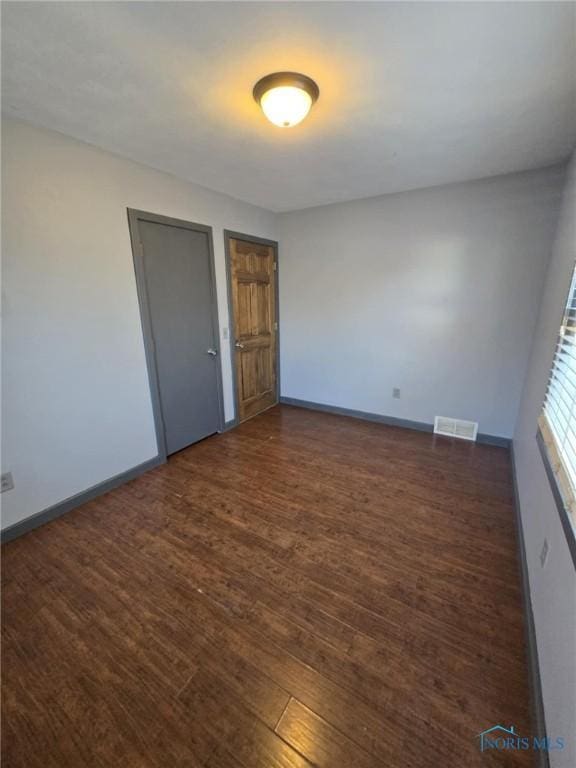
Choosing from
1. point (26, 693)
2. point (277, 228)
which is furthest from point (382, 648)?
point (277, 228)

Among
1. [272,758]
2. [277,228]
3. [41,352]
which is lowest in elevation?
[272,758]

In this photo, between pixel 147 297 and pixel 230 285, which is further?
pixel 230 285

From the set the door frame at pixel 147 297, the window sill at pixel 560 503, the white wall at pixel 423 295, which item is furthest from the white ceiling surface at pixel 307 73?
the window sill at pixel 560 503

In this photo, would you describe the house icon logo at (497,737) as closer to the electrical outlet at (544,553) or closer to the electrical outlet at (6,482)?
the electrical outlet at (544,553)

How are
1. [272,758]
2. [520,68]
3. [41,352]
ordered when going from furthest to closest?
1. [41,352]
2. [520,68]
3. [272,758]

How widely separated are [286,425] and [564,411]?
2.63 meters

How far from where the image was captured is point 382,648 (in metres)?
1.35

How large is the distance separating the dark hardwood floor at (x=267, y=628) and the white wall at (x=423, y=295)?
1197 millimetres

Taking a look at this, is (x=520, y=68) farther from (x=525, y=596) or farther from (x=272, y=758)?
(x=272, y=758)

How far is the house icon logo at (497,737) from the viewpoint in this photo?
1.06 metres

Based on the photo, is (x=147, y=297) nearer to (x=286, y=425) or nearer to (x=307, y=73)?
(x=307, y=73)

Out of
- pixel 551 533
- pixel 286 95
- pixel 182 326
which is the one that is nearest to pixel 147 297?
pixel 182 326

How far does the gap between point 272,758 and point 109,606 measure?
3.28ft

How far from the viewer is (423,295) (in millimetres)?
3209
